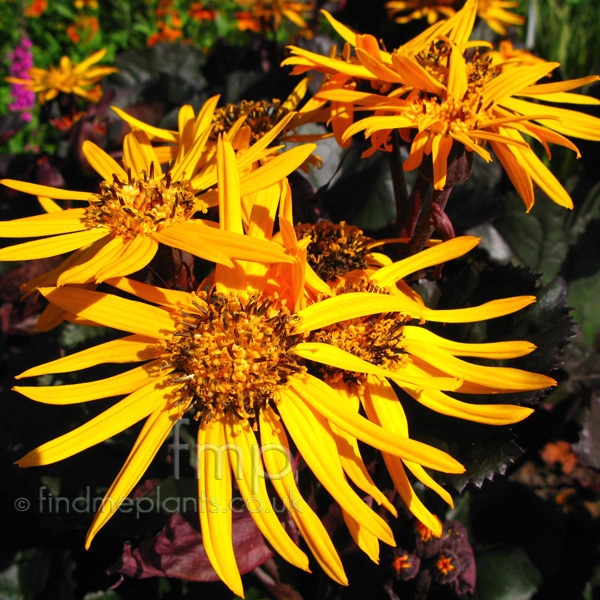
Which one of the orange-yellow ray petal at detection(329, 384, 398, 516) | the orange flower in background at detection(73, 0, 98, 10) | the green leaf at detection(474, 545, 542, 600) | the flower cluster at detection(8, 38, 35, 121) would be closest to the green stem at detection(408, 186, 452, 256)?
the orange-yellow ray petal at detection(329, 384, 398, 516)

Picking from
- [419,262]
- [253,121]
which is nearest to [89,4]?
[253,121]

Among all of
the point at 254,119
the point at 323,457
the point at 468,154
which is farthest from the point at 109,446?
the point at 468,154

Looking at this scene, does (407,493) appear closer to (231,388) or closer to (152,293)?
(231,388)

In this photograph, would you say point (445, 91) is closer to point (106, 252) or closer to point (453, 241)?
point (453, 241)

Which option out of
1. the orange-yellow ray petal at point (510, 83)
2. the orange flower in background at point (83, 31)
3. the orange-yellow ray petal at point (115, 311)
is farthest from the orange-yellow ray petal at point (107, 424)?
the orange flower in background at point (83, 31)

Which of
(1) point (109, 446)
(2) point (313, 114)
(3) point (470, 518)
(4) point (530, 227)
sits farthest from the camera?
(4) point (530, 227)

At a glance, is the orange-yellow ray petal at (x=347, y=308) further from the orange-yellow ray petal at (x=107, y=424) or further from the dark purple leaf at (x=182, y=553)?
the dark purple leaf at (x=182, y=553)
